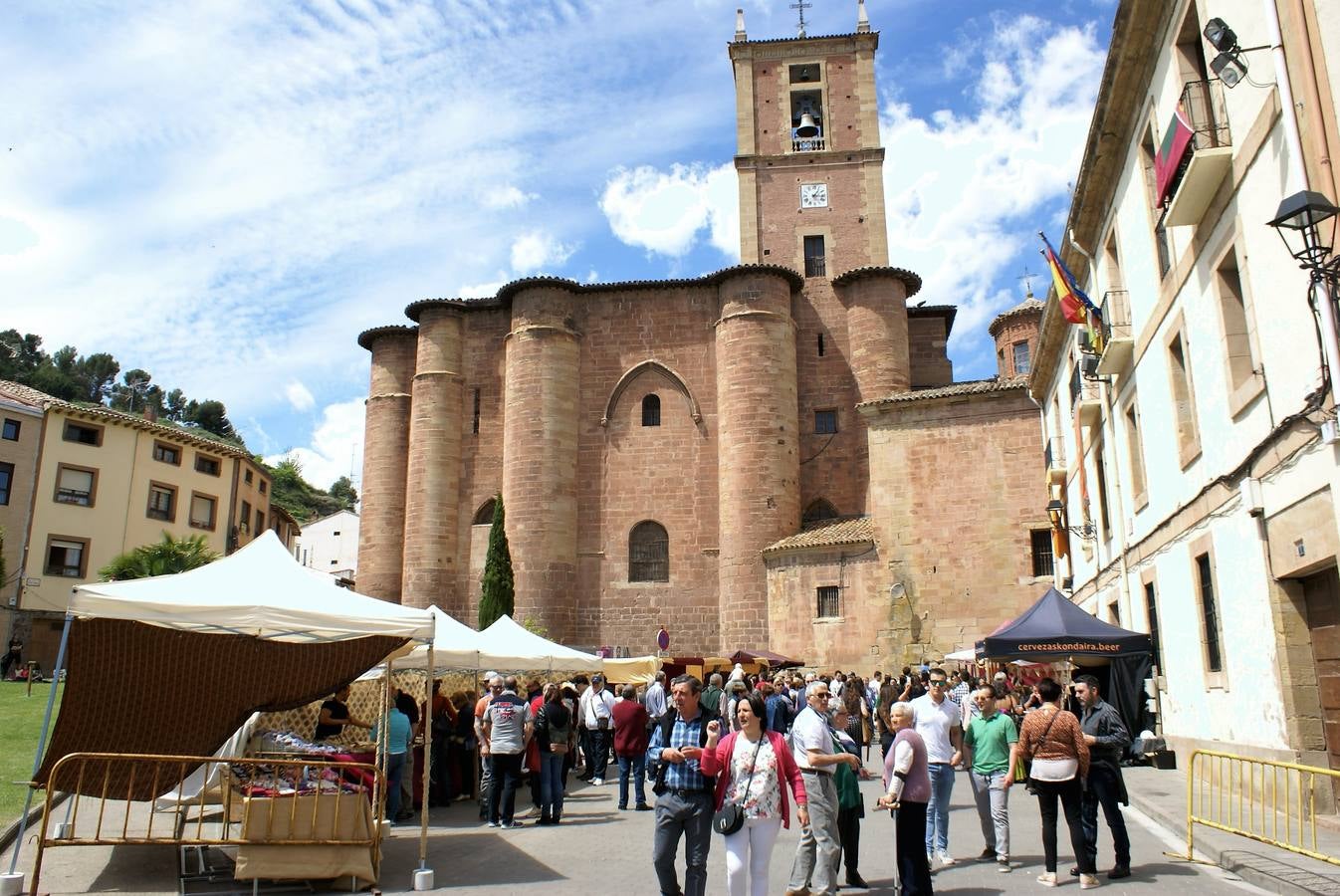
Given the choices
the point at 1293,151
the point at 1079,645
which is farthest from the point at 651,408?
the point at 1293,151

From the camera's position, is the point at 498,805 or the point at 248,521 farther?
the point at 248,521

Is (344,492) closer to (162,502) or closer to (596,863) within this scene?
(162,502)

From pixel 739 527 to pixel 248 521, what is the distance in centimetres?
2596

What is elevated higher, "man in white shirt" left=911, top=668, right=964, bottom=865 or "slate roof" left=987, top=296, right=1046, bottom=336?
"slate roof" left=987, top=296, right=1046, bottom=336

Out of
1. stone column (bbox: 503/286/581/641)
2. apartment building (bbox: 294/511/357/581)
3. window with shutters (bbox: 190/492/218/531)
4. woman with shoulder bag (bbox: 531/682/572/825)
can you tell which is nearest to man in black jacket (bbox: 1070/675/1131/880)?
woman with shoulder bag (bbox: 531/682/572/825)

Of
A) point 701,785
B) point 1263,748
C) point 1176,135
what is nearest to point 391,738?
point 701,785

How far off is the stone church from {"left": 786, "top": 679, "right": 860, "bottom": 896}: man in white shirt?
20.7m

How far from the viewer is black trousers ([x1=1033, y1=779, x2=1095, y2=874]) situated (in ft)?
25.0

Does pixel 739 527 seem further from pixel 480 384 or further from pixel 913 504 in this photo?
pixel 480 384

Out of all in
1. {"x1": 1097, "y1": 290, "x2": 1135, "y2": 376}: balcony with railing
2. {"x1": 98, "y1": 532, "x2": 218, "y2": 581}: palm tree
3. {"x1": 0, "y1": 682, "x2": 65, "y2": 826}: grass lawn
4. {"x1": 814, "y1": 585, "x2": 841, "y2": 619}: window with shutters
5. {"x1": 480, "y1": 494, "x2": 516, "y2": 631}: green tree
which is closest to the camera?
{"x1": 0, "y1": 682, "x2": 65, "y2": 826}: grass lawn

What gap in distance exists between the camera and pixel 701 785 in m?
6.43

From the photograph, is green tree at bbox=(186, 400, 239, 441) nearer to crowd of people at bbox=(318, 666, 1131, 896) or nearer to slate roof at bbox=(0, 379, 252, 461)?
slate roof at bbox=(0, 379, 252, 461)

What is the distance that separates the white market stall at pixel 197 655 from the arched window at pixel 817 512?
24891 millimetres

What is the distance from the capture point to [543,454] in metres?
33.8
